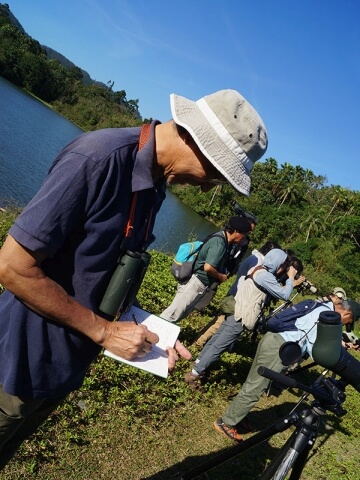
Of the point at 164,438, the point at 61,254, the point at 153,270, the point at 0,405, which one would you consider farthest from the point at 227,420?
the point at 153,270

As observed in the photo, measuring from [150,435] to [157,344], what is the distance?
6.62 feet

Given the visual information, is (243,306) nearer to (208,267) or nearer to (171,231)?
(208,267)

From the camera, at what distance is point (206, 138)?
140 cm

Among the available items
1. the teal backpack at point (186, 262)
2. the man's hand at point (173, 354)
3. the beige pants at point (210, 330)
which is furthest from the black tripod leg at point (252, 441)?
the beige pants at point (210, 330)

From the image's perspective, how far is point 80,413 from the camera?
319cm

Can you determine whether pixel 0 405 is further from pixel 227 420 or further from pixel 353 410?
pixel 353 410

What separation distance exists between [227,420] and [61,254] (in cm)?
327

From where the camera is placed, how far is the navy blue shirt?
1.20 m

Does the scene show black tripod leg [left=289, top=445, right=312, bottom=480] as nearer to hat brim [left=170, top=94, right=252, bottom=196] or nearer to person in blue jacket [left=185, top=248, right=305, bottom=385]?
hat brim [left=170, top=94, right=252, bottom=196]

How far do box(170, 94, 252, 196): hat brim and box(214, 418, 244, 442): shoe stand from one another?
10.6 feet

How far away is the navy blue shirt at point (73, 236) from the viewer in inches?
47.3

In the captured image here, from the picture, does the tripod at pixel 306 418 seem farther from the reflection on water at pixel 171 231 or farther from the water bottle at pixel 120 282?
the reflection on water at pixel 171 231

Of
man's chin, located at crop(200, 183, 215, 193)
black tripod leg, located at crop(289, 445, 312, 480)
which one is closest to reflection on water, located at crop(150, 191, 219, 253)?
black tripod leg, located at crop(289, 445, 312, 480)

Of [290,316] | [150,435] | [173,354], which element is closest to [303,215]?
[290,316]
